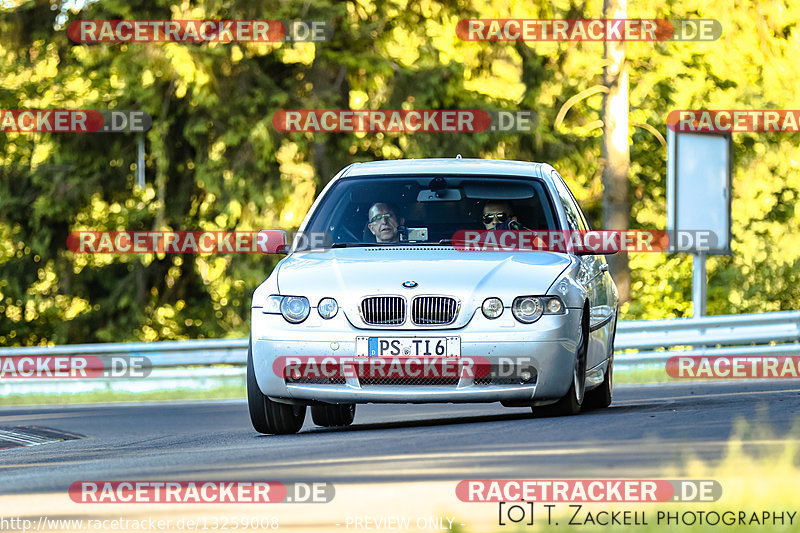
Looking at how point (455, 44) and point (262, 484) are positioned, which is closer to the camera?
point (262, 484)

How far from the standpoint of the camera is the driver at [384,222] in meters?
10.9

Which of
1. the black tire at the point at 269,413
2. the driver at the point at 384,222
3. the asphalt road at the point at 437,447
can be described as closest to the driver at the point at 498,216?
the driver at the point at 384,222

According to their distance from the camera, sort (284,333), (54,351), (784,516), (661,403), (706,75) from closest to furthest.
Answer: (784,516)
(284,333)
(661,403)
(54,351)
(706,75)

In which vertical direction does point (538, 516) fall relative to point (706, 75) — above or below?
below

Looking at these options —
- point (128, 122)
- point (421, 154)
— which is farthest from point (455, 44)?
point (128, 122)

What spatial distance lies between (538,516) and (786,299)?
26.5 metres

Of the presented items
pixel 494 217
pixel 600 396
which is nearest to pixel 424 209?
pixel 494 217

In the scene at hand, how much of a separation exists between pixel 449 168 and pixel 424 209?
14.9 inches

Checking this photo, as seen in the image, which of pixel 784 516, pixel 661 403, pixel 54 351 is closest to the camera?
pixel 784 516

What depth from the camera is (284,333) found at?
999 cm

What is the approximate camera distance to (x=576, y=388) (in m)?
10.4

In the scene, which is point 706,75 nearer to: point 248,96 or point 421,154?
point 421,154

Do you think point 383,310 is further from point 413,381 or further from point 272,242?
point 272,242

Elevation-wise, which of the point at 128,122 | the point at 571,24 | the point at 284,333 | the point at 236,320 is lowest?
the point at 236,320
